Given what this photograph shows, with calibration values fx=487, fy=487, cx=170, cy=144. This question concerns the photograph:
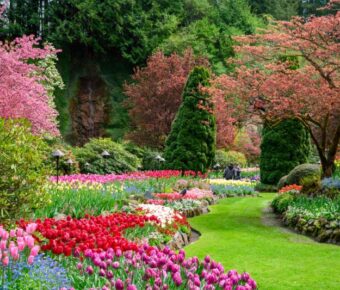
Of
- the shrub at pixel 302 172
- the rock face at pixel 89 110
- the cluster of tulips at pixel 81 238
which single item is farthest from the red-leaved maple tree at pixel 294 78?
the rock face at pixel 89 110

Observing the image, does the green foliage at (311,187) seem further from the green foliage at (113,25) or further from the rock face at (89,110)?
the green foliage at (113,25)

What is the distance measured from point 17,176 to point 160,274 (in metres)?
3.07

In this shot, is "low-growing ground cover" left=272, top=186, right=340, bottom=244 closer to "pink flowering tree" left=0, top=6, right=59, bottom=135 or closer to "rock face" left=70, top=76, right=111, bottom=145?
"pink flowering tree" left=0, top=6, right=59, bottom=135

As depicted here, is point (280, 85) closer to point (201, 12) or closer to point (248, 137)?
point (248, 137)

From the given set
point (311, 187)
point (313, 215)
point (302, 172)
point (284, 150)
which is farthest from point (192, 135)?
point (313, 215)

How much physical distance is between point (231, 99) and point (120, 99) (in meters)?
23.2

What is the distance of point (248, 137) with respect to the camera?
122 feet

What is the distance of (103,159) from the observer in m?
22.8

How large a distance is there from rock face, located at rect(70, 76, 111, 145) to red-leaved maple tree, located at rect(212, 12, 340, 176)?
2193cm

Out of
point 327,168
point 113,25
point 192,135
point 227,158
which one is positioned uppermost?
point 113,25

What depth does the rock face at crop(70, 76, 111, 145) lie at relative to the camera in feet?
116

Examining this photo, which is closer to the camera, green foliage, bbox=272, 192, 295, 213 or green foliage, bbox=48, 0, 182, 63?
green foliage, bbox=272, 192, 295, 213

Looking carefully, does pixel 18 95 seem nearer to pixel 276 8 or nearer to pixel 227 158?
pixel 227 158

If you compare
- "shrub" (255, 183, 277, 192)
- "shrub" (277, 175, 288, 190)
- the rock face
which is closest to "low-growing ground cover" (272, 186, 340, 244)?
"shrub" (277, 175, 288, 190)
